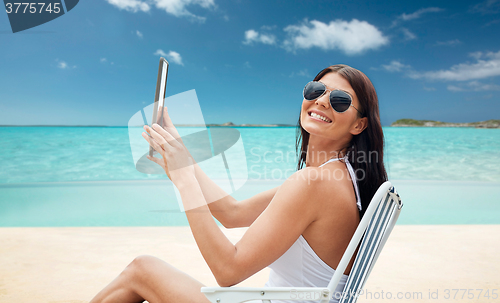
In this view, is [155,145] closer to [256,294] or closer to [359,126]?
[256,294]

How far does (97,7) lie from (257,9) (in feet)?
67.1

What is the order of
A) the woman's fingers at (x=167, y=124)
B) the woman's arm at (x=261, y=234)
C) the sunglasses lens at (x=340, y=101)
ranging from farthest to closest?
the woman's fingers at (x=167, y=124)
the sunglasses lens at (x=340, y=101)
the woman's arm at (x=261, y=234)

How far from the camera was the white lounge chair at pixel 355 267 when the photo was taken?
36.9 inches

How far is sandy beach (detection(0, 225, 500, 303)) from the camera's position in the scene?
272 cm

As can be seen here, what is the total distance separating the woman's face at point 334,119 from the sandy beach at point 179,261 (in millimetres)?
2003

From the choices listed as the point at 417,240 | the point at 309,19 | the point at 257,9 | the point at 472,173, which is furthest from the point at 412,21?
the point at 417,240

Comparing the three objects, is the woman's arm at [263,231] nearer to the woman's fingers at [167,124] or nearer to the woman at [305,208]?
the woman at [305,208]

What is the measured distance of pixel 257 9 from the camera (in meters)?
39.7

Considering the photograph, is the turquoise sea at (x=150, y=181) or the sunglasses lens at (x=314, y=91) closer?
the sunglasses lens at (x=314, y=91)

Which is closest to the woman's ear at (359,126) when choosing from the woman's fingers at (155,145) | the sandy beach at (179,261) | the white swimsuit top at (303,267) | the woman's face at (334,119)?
the woman's face at (334,119)

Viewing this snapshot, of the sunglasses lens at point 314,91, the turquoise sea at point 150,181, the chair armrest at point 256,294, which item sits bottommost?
the turquoise sea at point 150,181

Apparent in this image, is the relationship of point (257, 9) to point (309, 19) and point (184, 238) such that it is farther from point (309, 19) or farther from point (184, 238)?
point (184, 238)

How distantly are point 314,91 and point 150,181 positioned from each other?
1023 cm

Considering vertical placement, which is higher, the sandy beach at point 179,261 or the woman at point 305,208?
the woman at point 305,208
